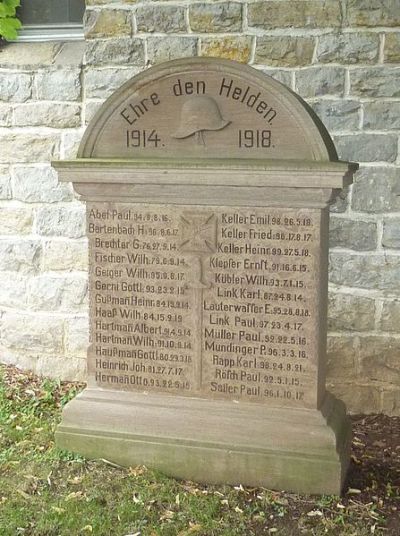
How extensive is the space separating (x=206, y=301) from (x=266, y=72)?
1658 mm

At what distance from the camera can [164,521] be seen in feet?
10.5

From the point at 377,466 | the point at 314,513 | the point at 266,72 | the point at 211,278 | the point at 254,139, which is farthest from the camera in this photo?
the point at 266,72

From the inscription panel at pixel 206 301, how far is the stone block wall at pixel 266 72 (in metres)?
1.14

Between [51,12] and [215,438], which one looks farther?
[51,12]

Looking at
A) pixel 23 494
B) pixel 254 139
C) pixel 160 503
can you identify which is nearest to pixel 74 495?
pixel 23 494

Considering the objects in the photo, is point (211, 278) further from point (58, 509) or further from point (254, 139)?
point (58, 509)

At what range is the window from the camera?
5230 mm

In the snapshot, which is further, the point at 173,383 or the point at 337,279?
the point at 337,279

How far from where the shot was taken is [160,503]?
3.35m

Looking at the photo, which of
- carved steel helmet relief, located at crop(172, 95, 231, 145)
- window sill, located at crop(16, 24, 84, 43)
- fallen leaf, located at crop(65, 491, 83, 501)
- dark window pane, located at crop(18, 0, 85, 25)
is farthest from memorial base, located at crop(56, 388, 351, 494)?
dark window pane, located at crop(18, 0, 85, 25)

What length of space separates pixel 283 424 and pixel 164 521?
2.31 ft

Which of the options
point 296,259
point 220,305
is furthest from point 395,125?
point 220,305

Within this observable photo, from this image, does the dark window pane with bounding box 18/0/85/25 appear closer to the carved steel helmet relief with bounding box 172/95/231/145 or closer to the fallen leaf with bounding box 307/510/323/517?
the carved steel helmet relief with bounding box 172/95/231/145

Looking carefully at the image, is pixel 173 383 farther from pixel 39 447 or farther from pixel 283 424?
pixel 39 447
